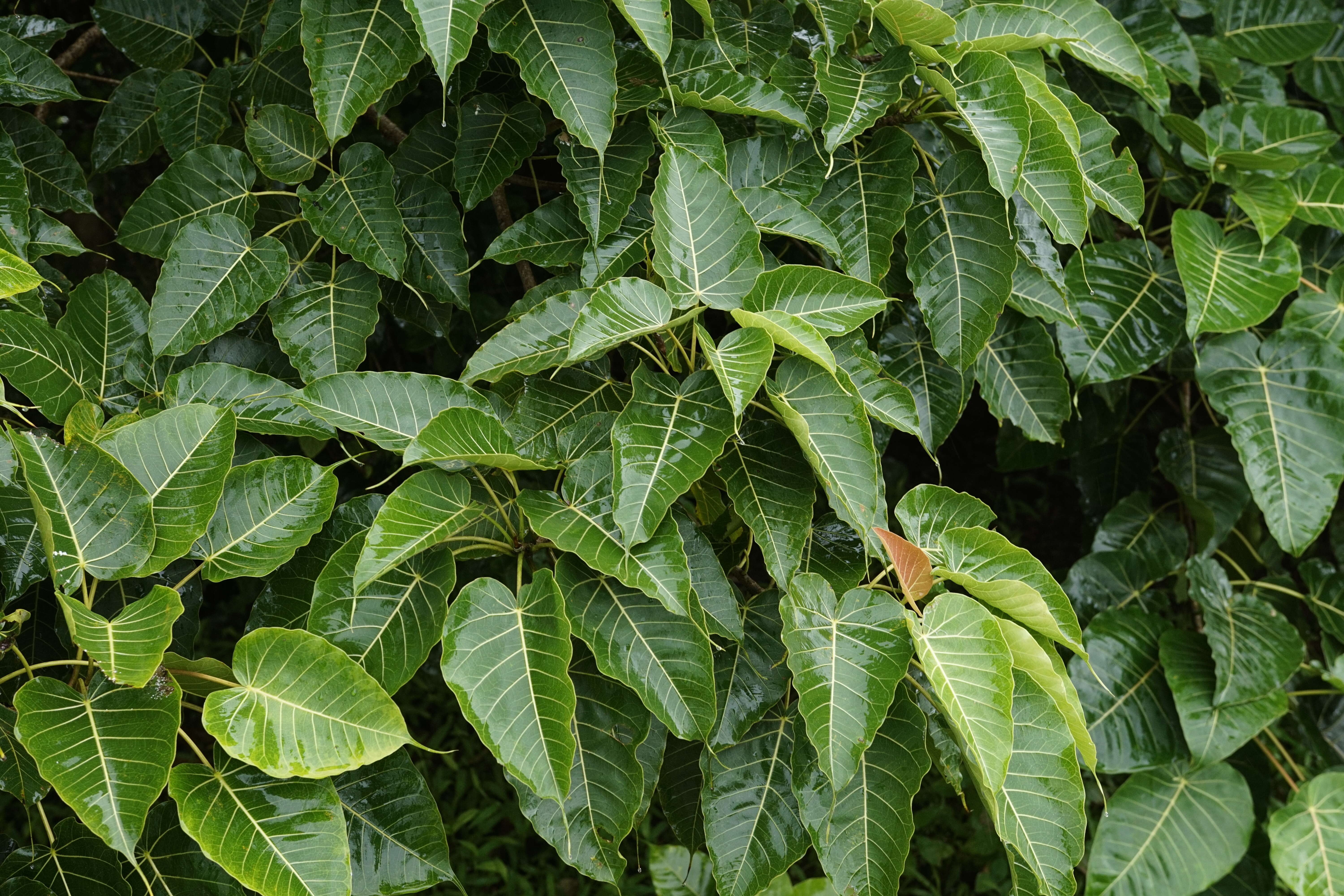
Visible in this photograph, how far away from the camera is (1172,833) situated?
1810 mm

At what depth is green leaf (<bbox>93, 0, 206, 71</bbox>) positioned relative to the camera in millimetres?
1793

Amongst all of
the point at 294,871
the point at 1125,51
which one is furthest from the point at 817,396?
the point at 1125,51

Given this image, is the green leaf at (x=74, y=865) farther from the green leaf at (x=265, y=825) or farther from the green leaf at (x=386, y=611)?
the green leaf at (x=386, y=611)

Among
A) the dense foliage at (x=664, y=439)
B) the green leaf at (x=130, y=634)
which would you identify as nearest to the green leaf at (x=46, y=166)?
the dense foliage at (x=664, y=439)

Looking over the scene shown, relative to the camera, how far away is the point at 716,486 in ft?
4.76

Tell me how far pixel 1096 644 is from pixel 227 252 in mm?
1687

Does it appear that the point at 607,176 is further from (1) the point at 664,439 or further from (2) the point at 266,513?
(2) the point at 266,513

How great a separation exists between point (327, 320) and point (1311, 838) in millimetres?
1967

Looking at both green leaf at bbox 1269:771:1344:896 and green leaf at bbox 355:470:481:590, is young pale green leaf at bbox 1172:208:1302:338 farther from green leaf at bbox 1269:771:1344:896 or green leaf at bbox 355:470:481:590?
green leaf at bbox 355:470:481:590

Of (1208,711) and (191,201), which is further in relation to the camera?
(1208,711)

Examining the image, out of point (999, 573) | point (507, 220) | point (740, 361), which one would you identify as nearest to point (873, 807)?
point (999, 573)

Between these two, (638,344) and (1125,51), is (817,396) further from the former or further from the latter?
(1125,51)

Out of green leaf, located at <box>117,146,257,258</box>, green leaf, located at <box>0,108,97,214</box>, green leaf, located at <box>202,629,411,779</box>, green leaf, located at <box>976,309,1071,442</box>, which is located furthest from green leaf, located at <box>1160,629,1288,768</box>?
green leaf, located at <box>0,108,97,214</box>

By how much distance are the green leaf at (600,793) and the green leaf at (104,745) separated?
43 centimetres
